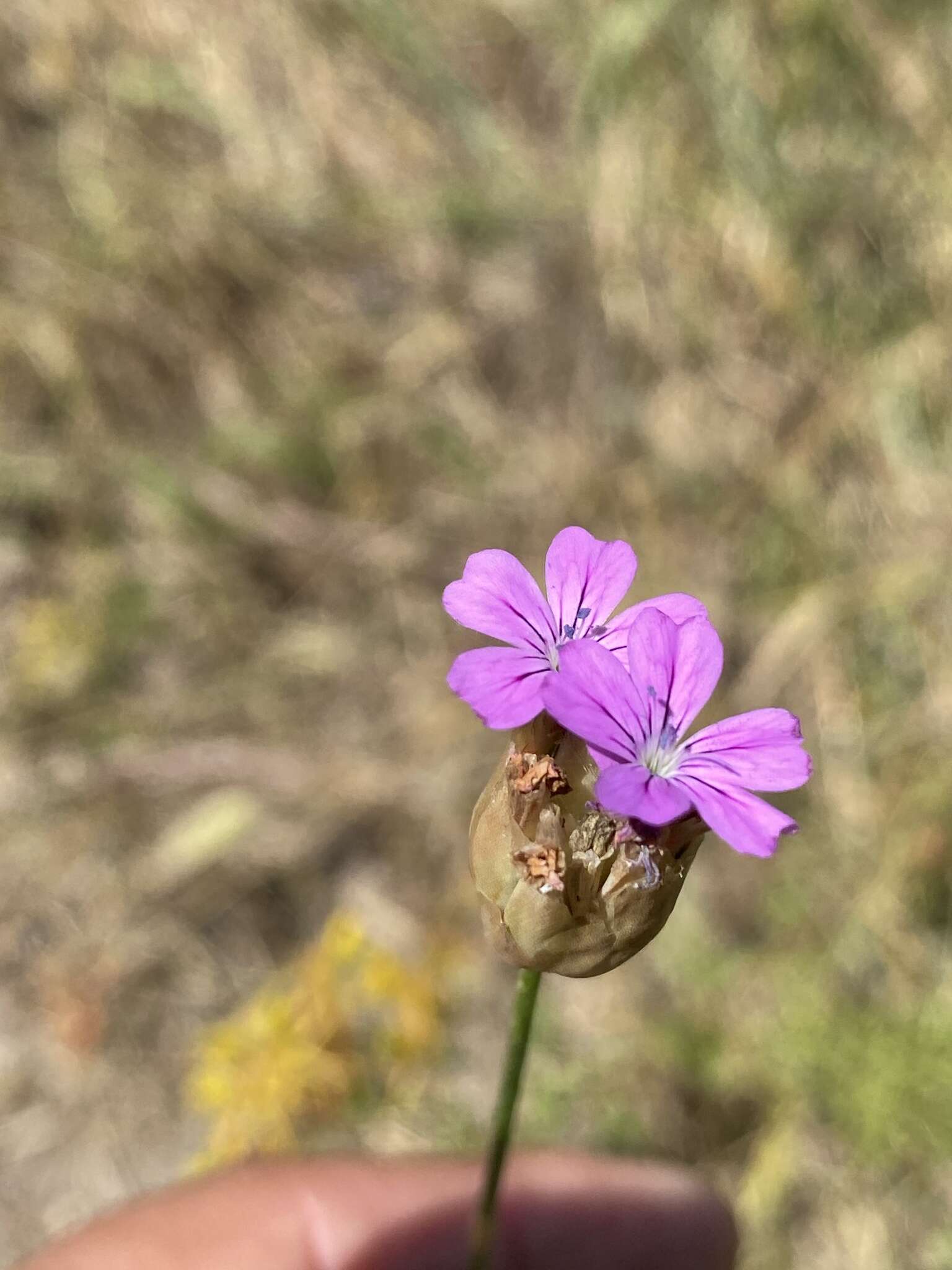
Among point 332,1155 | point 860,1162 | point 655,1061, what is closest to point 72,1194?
point 332,1155

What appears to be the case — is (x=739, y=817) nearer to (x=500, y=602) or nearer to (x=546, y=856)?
(x=546, y=856)

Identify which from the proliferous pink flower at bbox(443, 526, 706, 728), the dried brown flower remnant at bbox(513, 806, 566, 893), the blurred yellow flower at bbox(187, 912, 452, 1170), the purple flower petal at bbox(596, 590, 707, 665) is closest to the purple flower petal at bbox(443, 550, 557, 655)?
the proliferous pink flower at bbox(443, 526, 706, 728)

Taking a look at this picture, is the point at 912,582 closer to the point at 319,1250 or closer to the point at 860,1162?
the point at 860,1162

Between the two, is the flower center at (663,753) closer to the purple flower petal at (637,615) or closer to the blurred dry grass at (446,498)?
the purple flower petal at (637,615)

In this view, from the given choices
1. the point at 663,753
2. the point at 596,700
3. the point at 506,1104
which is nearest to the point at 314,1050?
the point at 506,1104

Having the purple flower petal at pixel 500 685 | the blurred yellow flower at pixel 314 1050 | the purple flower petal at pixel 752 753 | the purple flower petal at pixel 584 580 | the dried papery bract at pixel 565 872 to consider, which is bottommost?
the blurred yellow flower at pixel 314 1050

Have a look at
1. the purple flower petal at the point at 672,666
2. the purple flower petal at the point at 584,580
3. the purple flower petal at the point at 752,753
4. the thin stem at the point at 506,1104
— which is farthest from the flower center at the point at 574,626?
the thin stem at the point at 506,1104
